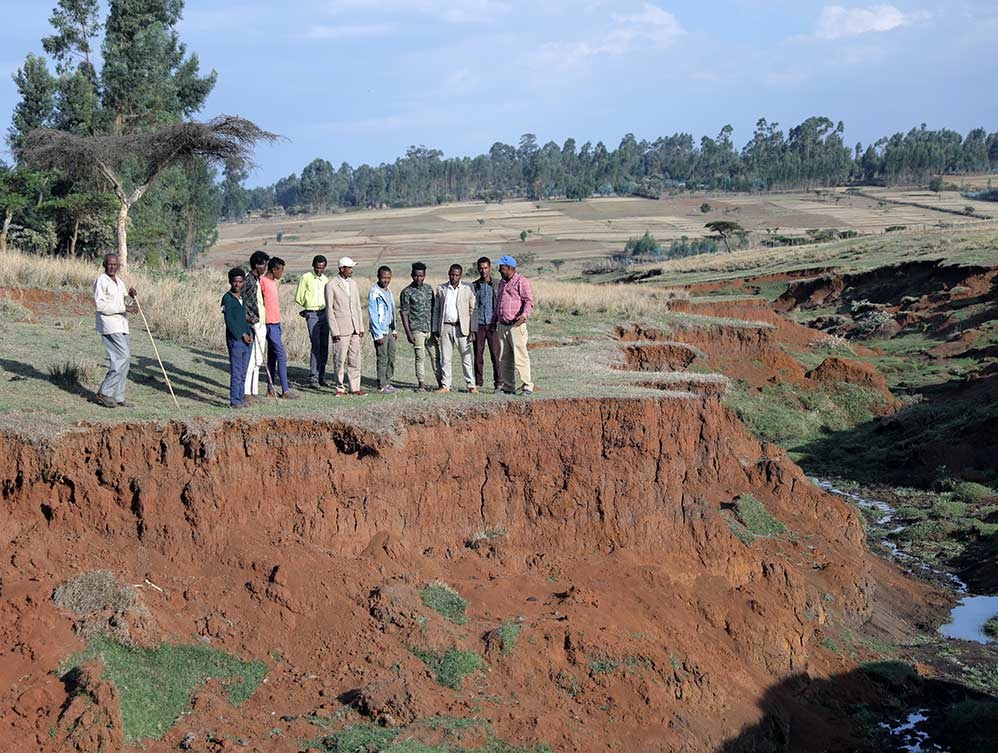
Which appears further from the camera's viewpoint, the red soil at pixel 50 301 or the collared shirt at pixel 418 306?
the red soil at pixel 50 301

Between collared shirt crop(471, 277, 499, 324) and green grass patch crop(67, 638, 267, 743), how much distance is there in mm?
6224

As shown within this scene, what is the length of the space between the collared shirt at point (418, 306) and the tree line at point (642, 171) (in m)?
110

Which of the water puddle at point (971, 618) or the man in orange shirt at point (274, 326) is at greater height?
the man in orange shirt at point (274, 326)

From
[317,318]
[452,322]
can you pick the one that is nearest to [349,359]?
[317,318]

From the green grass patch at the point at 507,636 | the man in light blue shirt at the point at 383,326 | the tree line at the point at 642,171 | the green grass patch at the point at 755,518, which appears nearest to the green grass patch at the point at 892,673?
the green grass patch at the point at 755,518

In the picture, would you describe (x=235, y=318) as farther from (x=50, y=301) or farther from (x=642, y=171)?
(x=642, y=171)

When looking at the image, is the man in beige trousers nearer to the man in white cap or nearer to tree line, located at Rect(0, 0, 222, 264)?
the man in white cap

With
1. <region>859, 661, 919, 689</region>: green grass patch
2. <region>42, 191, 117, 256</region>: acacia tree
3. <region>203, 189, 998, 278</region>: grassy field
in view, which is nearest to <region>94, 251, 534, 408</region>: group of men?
<region>859, 661, 919, 689</region>: green grass patch

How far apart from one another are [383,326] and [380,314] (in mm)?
167

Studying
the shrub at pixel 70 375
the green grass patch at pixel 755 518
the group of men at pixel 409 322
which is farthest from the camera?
the green grass patch at pixel 755 518

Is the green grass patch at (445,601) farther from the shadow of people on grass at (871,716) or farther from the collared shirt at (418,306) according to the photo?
the collared shirt at (418,306)

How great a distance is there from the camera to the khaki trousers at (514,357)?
13625 millimetres

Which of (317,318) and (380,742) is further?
(317,318)

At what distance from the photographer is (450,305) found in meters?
14.1
